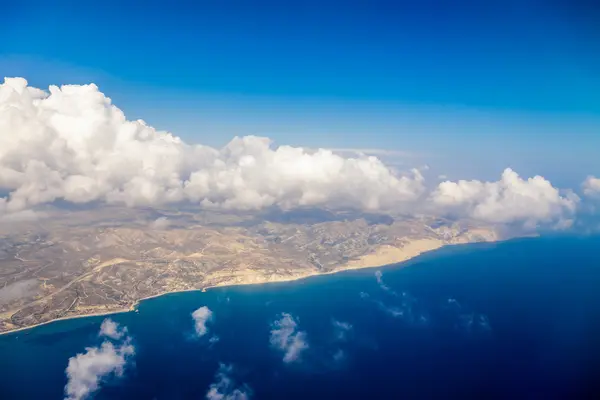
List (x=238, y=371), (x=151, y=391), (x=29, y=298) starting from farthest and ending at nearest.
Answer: (x=29, y=298)
(x=238, y=371)
(x=151, y=391)

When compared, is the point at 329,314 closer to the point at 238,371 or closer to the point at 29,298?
the point at 238,371

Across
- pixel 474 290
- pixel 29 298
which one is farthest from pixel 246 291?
pixel 474 290

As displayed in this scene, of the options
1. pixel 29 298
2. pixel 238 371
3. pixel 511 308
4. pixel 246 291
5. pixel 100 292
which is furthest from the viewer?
pixel 246 291

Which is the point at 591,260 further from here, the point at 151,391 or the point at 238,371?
the point at 151,391

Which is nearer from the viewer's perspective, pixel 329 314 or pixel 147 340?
pixel 147 340

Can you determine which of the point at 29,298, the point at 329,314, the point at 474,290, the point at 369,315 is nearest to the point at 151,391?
the point at 329,314

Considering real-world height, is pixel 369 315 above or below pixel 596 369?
below
